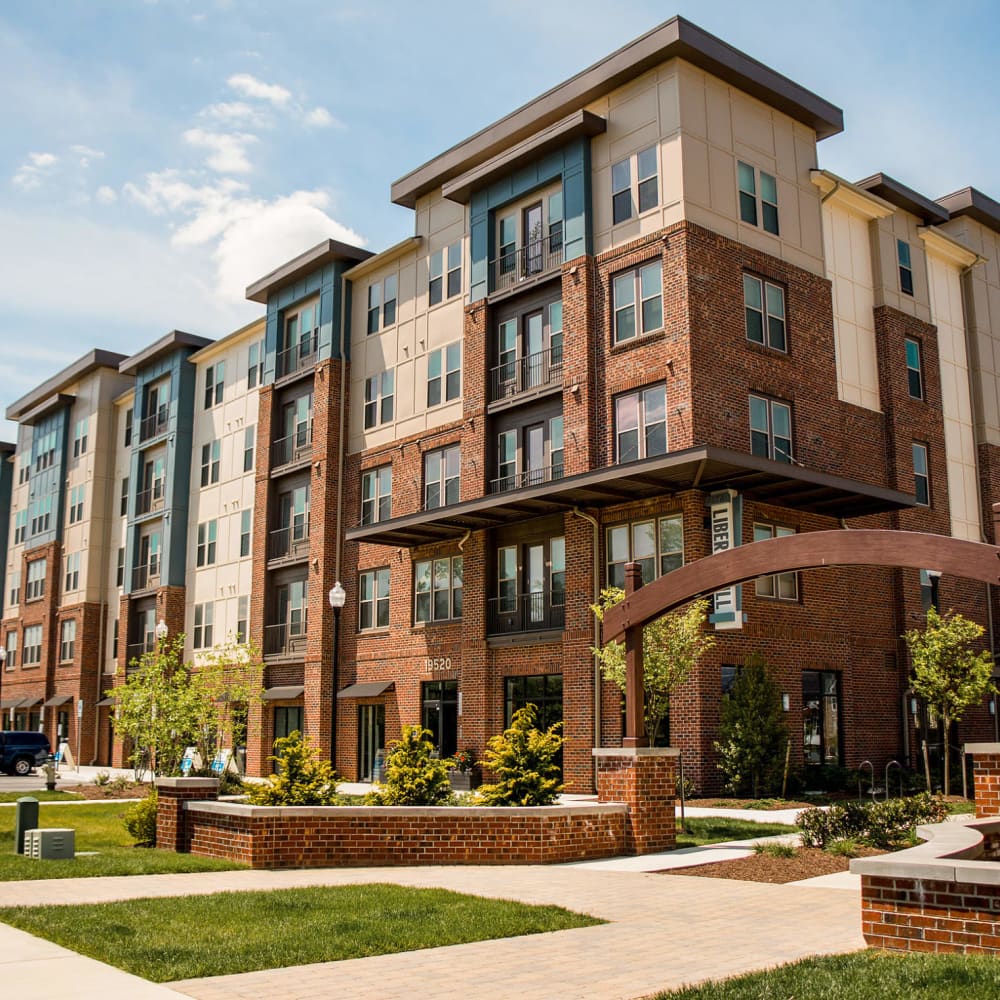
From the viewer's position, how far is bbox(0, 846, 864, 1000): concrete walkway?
7988 mm

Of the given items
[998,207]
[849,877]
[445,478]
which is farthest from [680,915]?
[998,207]

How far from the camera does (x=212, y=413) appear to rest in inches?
1901

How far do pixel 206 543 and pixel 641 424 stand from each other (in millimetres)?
24823

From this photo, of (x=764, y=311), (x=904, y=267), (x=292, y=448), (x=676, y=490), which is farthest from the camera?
(x=292, y=448)

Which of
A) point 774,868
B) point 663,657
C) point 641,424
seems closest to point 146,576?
point 641,424

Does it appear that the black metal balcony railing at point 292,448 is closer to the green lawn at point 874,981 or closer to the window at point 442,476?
the window at point 442,476

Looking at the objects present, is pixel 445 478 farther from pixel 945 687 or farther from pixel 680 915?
pixel 680 915

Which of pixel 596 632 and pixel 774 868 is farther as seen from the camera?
pixel 596 632

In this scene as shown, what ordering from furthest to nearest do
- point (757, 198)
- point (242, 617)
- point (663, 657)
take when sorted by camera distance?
point (242, 617), point (757, 198), point (663, 657)

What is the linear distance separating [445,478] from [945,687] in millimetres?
15078

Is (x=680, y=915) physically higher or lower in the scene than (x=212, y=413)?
lower

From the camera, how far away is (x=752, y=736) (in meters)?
25.3

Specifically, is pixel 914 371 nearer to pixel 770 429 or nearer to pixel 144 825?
pixel 770 429

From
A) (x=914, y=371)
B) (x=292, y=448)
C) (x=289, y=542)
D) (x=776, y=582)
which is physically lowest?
(x=776, y=582)
